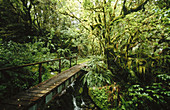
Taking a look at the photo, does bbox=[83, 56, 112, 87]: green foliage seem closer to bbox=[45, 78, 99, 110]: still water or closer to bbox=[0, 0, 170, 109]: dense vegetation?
bbox=[0, 0, 170, 109]: dense vegetation

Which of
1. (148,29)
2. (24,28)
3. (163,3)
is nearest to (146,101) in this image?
(148,29)

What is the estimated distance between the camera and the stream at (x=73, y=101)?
406 cm

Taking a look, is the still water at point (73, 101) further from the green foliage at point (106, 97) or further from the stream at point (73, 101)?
the green foliage at point (106, 97)

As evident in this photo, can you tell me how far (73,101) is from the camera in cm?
459

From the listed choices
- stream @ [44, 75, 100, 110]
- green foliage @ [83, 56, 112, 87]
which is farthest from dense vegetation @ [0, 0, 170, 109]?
stream @ [44, 75, 100, 110]

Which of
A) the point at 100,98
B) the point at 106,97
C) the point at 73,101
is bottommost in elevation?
the point at 73,101

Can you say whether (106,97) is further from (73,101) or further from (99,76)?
(73,101)

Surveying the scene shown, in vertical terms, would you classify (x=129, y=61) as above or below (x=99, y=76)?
above

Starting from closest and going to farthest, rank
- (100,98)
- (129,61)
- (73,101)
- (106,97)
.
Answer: (129,61), (106,97), (100,98), (73,101)

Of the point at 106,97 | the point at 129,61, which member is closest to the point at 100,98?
the point at 106,97

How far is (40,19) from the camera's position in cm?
884

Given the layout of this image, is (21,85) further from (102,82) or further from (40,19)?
(40,19)

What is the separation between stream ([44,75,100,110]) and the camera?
4.06 metres

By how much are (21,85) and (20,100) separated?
1.30 meters
